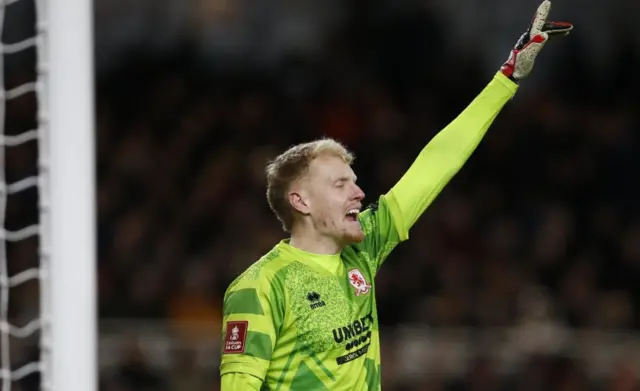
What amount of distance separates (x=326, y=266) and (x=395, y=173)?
19.4 feet

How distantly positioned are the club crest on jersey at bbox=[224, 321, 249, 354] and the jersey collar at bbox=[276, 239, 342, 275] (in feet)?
1.24

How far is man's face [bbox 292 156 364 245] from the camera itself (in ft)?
14.6

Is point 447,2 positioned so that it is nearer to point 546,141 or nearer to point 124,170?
point 546,141

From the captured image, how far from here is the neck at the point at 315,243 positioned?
450cm

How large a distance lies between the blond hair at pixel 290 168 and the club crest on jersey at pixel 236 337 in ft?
1.76

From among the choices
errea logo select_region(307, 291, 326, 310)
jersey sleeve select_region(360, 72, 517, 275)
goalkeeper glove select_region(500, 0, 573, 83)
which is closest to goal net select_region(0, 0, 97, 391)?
errea logo select_region(307, 291, 326, 310)

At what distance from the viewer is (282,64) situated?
1143 cm

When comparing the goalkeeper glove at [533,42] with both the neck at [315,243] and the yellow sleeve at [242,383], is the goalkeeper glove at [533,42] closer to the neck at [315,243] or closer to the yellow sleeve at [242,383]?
the neck at [315,243]

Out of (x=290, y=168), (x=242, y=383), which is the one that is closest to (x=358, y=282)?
(x=290, y=168)

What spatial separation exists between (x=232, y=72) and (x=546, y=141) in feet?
9.25

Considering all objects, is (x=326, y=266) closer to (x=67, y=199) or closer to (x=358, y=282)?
(x=358, y=282)

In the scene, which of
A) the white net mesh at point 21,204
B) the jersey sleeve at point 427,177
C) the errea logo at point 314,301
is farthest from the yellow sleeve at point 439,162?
the white net mesh at point 21,204

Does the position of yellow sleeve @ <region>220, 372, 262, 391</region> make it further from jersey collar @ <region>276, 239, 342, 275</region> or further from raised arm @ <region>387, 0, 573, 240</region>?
raised arm @ <region>387, 0, 573, 240</region>

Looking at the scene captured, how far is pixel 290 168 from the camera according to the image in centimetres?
459
